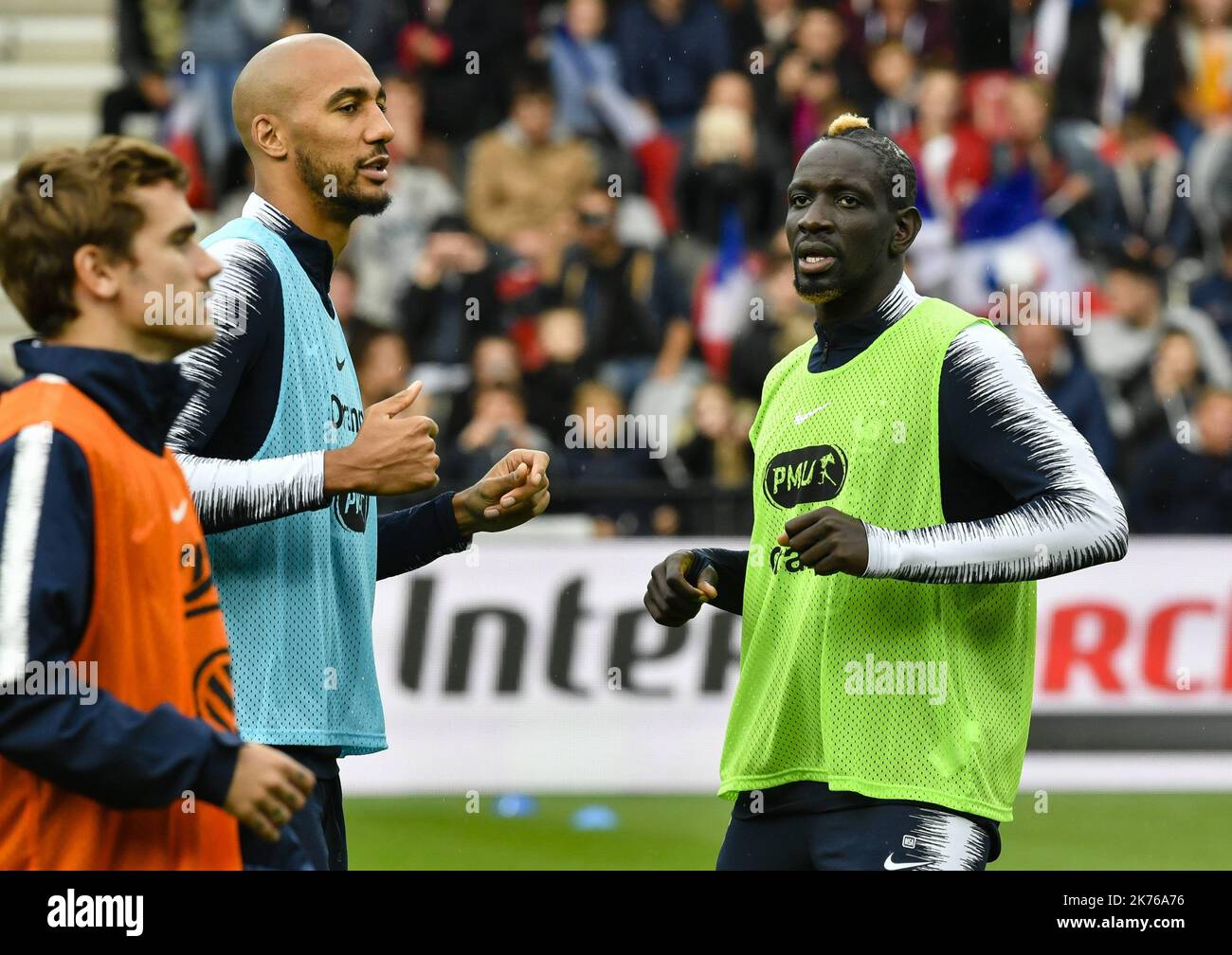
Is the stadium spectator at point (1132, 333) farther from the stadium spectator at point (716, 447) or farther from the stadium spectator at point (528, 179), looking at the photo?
the stadium spectator at point (528, 179)

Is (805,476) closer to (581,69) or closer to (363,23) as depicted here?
(581,69)

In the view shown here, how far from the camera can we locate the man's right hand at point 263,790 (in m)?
3.09

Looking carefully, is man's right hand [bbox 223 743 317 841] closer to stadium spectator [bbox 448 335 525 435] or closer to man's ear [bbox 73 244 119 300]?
man's ear [bbox 73 244 119 300]

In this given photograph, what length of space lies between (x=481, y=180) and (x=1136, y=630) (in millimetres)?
5691

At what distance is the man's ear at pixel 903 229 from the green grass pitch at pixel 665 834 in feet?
14.2

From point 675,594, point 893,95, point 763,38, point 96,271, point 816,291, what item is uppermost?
point 763,38

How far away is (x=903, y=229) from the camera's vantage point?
4676mm

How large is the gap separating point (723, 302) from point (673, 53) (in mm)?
2077

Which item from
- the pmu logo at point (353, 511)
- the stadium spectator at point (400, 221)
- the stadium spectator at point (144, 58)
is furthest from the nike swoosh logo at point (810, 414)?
the stadium spectator at point (144, 58)

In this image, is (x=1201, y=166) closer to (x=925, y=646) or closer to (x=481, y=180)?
(x=481, y=180)

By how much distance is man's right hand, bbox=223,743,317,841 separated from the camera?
3.09 meters

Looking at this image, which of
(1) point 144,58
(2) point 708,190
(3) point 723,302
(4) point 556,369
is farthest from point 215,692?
(1) point 144,58

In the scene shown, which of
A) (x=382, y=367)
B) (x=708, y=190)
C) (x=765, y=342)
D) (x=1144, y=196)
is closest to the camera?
(x=382, y=367)
